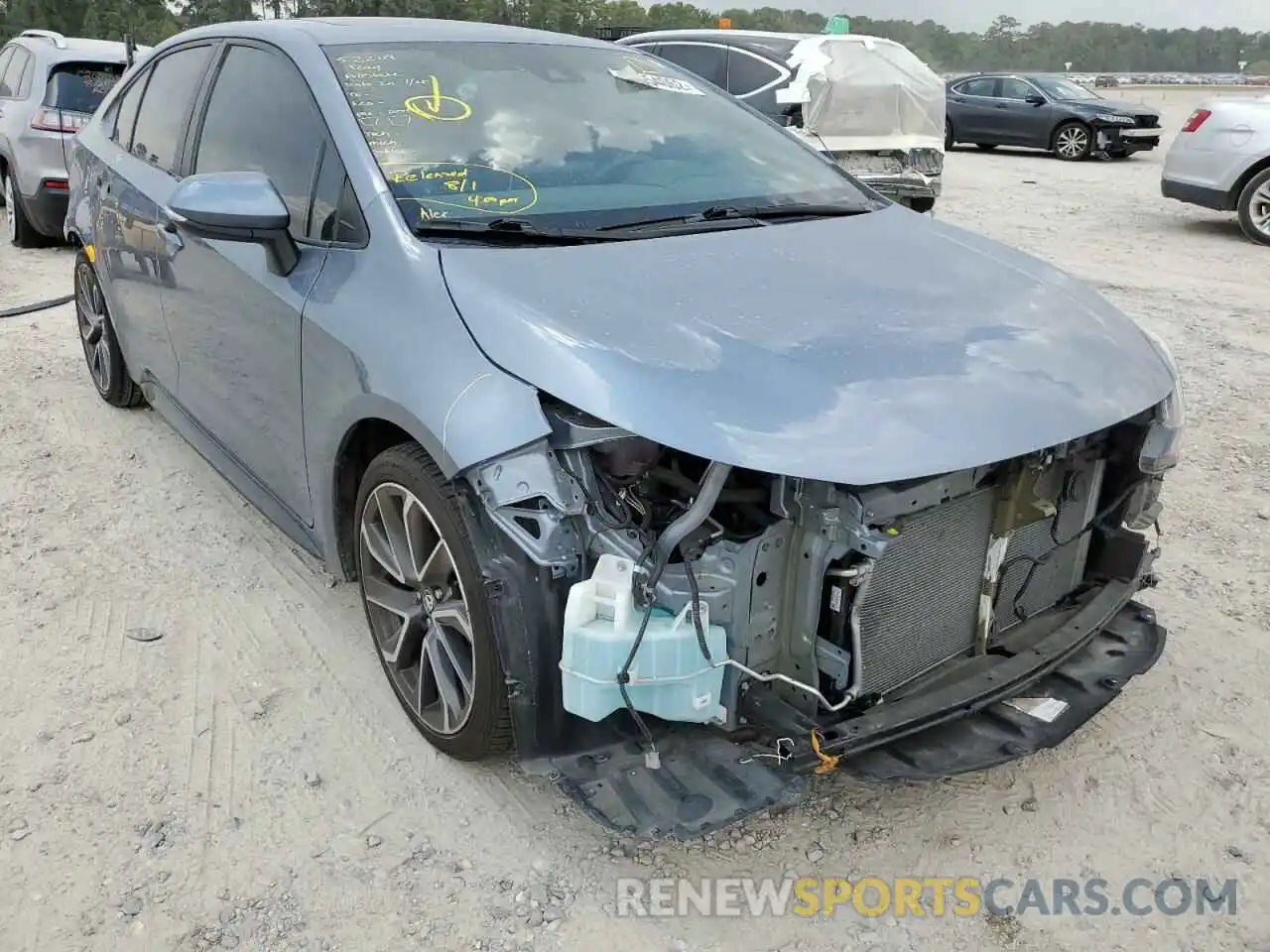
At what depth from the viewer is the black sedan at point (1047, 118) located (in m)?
16.8

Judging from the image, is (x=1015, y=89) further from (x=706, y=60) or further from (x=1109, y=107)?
(x=706, y=60)

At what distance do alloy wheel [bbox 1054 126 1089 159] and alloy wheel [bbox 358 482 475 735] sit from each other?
681 inches

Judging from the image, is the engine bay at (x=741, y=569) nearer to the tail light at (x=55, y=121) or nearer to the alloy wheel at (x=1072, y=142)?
the tail light at (x=55, y=121)

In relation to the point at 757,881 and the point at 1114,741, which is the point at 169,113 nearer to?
the point at 757,881

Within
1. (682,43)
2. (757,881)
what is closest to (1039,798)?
(757,881)

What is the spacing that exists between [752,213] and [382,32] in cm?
134

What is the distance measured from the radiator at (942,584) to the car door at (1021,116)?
16636mm

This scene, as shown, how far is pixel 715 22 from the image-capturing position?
1410 centimetres

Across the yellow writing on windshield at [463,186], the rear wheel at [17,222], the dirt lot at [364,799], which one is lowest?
the dirt lot at [364,799]

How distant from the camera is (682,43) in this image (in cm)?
1062

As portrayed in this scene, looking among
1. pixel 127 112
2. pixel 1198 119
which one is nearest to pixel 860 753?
pixel 127 112

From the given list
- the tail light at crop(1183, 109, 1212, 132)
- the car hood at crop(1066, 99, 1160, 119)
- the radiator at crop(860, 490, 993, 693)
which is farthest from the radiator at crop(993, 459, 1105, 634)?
the car hood at crop(1066, 99, 1160, 119)

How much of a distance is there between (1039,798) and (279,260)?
8.18ft

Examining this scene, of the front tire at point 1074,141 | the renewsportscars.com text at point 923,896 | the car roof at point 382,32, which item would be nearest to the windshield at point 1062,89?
the front tire at point 1074,141
